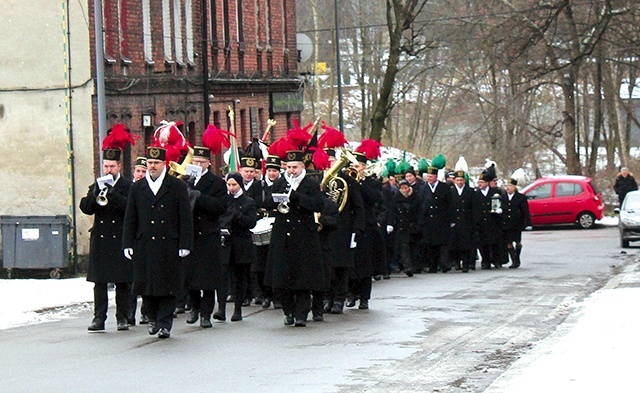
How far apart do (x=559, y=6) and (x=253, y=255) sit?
18688 millimetres

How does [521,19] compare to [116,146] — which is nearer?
[116,146]

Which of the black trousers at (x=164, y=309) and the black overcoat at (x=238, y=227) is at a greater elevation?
the black overcoat at (x=238, y=227)

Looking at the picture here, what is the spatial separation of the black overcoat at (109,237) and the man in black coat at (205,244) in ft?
2.31

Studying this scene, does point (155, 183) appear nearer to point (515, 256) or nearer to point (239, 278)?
point (239, 278)

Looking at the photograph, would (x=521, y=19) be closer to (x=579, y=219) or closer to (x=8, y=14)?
(x=579, y=219)

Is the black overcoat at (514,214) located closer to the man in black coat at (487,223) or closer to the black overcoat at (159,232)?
the man in black coat at (487,223)

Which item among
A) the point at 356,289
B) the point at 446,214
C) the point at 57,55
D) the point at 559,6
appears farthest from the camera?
the point at 559,6

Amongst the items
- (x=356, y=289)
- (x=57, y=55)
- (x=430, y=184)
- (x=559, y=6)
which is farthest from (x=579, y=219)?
(x=356, y=289)

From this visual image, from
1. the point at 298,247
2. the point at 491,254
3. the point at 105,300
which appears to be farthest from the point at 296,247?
the point at 491,254

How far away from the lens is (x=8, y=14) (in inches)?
1093

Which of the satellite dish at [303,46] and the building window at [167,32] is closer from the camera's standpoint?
the building window at [167,32]

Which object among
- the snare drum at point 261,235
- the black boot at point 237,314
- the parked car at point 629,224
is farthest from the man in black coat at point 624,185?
the black boot at point 237,314

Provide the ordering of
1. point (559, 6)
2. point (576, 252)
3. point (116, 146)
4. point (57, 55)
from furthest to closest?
point (559, 6) < point (576, 252) < point (57, 55) < point (116, 146)

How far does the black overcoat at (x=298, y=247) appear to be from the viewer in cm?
1520
